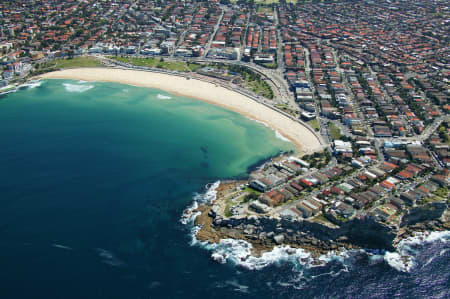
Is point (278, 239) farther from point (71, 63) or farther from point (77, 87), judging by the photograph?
point (71, 63)

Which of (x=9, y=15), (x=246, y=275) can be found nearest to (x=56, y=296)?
(x=246, y=275)

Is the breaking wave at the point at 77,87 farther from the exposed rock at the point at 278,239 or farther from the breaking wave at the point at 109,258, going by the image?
the exposed rock at the point at 278,239

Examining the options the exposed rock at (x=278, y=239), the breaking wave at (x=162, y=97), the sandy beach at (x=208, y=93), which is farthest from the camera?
the breaking wave at (x=162, y=97)

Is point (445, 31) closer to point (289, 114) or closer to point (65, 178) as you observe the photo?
point (289, 114)

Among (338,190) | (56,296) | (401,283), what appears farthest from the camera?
(338,190)

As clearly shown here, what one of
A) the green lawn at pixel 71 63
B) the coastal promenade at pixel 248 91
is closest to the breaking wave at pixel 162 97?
the coastal promenade at pixel 248 91

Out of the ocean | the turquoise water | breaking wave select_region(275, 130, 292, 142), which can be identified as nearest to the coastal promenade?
breaking wave select_region(275, 130, 292, 142)
